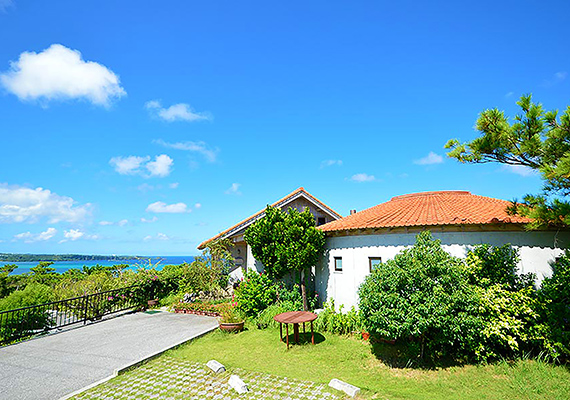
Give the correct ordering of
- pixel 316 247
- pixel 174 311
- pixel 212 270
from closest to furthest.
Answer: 1. pixel 316 247
2. pixel 174 311
3. pixel 212 270

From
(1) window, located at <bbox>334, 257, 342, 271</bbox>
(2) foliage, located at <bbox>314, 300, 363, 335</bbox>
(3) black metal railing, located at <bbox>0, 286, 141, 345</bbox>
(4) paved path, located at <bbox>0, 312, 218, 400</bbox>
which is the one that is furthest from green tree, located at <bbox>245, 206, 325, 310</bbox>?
(3) black metal railing, located at <bbox>0, 286, 141, 345</bbox>

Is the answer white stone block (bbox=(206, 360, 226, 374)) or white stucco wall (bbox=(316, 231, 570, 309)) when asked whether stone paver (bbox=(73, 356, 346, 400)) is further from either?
white stucco wall (bbox=(316, 231, 570, 309))

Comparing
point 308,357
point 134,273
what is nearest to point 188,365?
point 308,357

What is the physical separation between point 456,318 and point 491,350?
1914 mm

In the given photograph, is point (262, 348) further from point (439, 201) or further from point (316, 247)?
point (439, 201)

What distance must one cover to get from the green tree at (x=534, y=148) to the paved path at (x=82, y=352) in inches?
472

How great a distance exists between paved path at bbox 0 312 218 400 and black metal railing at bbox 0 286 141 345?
0.99 metres

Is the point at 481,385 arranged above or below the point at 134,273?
below

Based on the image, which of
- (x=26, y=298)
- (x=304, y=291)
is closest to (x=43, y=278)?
(x=26, y=298)

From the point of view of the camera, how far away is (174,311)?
55.0 ft

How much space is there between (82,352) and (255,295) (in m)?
6.63

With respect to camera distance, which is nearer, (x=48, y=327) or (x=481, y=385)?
(x=481, y=385)

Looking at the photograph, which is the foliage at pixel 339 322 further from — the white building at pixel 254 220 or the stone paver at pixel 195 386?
the white building at pixel 254 220

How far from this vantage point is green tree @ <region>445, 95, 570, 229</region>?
7266 millimetres
